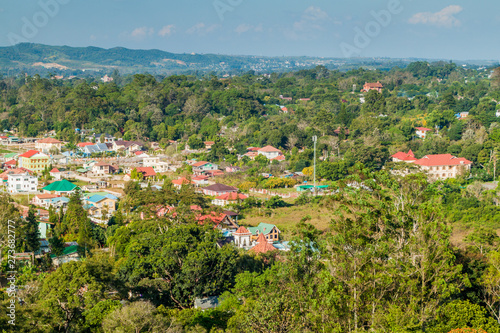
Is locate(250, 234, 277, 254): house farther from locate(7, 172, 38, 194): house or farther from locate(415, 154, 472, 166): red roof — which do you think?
locate(415, 154, 472, 166): red roof

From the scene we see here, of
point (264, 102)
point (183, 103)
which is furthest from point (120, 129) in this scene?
point (264, 102)

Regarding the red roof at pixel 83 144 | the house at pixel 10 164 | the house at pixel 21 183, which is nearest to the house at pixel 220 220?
the house at pixel 21 183

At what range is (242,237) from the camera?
15195 millimetres

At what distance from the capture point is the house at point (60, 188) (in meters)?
20.4

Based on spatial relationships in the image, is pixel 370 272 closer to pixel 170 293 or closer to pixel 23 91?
pixel 170 293

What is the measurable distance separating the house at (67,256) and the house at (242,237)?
4.37 meters

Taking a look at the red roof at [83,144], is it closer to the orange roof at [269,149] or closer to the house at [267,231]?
the orange roof at [269,149]

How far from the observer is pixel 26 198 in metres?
19.8

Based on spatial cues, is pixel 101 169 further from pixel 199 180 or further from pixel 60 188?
pixel 199 180

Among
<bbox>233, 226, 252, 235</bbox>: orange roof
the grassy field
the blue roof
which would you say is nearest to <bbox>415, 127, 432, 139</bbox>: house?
the grassy field

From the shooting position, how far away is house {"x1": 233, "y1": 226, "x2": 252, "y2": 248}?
15101 mm

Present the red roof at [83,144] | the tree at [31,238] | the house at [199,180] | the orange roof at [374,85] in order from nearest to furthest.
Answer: the tree at [31,238] < the house at [199,180] < the red roof at [83,144] < the orange roof at [374,85]

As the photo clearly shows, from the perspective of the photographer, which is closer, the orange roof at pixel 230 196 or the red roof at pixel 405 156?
the orange roof at pixel 230 196

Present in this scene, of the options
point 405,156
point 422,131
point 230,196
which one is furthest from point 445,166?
point 230,196
